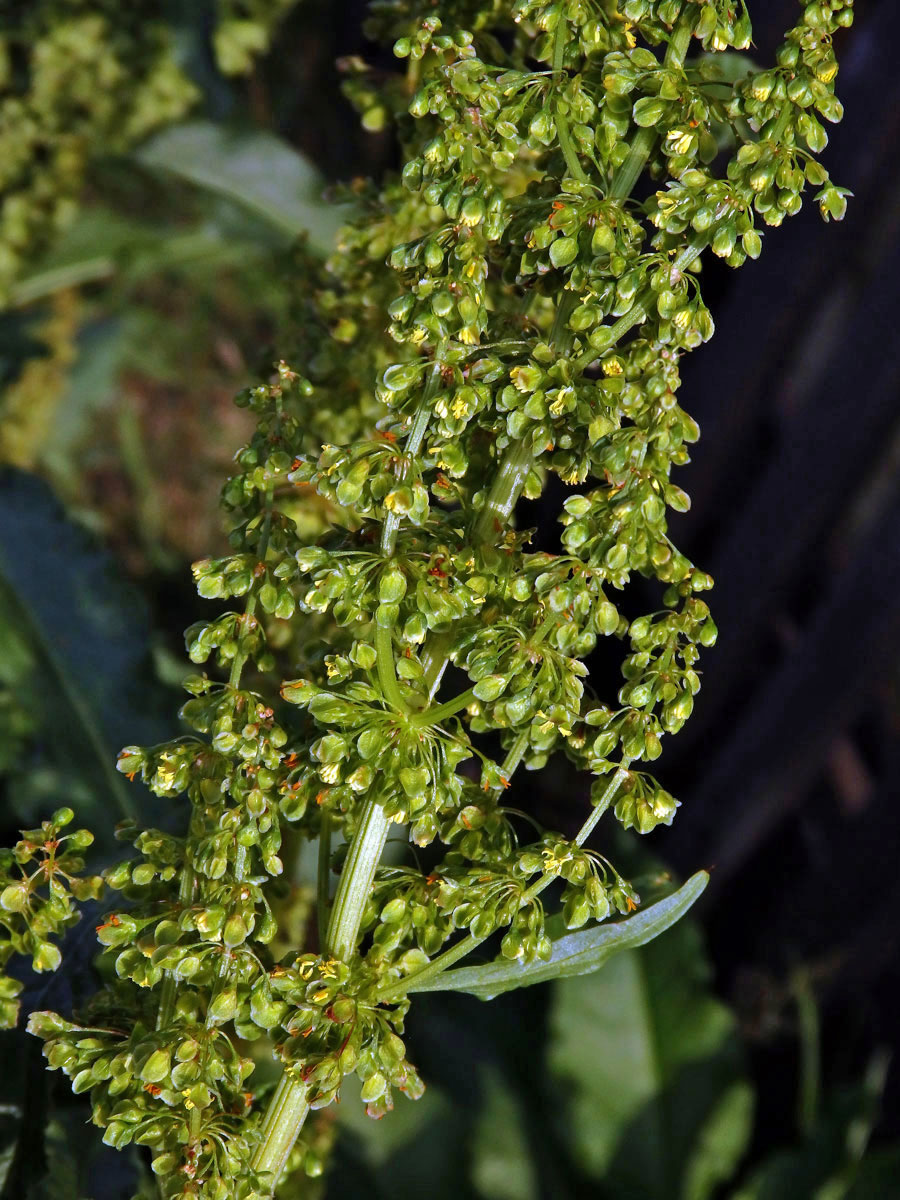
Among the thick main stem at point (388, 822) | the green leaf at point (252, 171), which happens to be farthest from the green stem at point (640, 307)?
the green leaf at point (252, 171)

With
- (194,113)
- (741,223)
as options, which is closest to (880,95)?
(194,113)

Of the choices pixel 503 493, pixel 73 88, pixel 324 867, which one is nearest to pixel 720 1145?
pixel 324 867

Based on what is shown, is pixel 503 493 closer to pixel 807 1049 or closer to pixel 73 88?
pixel 73 88

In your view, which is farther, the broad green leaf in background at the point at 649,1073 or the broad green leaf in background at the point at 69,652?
the broad green leaf in background at the point at 649,1073

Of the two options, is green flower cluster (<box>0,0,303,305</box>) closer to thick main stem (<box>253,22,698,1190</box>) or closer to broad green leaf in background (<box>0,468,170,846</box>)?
broad green leaf in background (<box>0,468,170,846</box>)

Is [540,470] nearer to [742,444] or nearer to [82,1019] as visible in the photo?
[82,1019]

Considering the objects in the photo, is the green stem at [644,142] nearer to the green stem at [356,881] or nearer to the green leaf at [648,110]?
the green leaf at [648,110]

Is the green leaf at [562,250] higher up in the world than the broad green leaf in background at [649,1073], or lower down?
higher up

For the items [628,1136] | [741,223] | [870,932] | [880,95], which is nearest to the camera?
[741,223]
